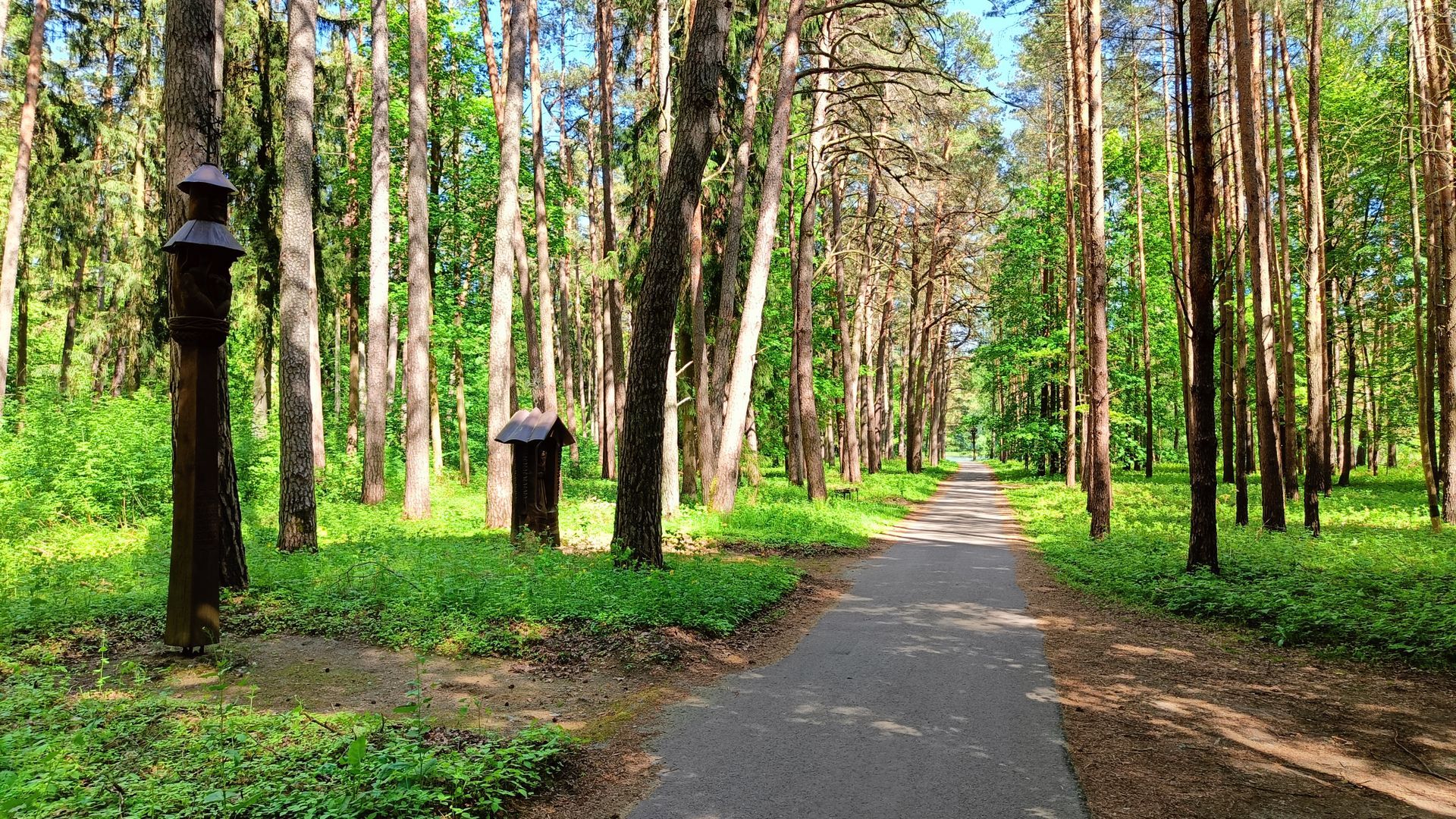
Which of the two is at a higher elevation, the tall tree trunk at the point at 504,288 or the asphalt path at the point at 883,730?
the tall tree trunk at the point at 504,288

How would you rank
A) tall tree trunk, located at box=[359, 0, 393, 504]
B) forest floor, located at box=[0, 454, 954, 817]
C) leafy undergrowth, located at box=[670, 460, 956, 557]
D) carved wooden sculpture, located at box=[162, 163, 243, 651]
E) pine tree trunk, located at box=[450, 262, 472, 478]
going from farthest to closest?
pine tree trunk, located at box=[450, 262, 472, 478] → tall tree trunk, located at box=[359, 0, 393, 504] → leafy undergrowth, located at box=[670, 460, 956, 557] → carved wooden sculpture, located at box=[162, 163, 243, 651] → forest floor, located at box=[0, 454, 954, 817]

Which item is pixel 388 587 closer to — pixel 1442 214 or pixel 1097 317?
pixel 1097 317

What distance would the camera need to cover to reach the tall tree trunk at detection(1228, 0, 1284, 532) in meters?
11.7

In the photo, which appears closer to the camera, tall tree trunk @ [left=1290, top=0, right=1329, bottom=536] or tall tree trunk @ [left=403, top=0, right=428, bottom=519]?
tall tree trunk @ [left=1290, top=0, right=1329, bottom=536]

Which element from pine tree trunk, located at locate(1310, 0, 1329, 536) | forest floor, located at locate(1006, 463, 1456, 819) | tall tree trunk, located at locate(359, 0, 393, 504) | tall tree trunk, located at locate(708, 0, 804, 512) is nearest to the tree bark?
tall tree trunk, located at locate(359, 0, 393, 504)

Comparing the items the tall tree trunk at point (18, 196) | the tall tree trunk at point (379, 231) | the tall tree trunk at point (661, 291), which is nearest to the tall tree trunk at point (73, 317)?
the tall tree trunk at point (18, 196)

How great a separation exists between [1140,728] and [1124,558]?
7.36 m

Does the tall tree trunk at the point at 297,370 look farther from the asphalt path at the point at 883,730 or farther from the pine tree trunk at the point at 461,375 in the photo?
the pine tree trunk at the point at 461,375

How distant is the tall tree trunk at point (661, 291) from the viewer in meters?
8.70

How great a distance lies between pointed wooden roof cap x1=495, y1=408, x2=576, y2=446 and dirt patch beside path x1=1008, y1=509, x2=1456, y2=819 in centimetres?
705

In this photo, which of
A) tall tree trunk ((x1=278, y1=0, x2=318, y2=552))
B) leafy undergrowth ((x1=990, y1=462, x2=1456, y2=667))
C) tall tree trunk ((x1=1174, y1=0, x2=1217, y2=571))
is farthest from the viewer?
tall tree trunk ((x1=278, y1=0, x2=318, y2=552))

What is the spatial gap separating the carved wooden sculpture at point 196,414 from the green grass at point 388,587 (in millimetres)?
1172

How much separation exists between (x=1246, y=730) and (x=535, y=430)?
8860 millimetres

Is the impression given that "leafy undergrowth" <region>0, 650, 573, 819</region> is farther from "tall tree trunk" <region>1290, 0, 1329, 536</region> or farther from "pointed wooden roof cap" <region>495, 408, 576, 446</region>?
"tall tree trunk" <region>1290, 0, 1329, 536</region>
